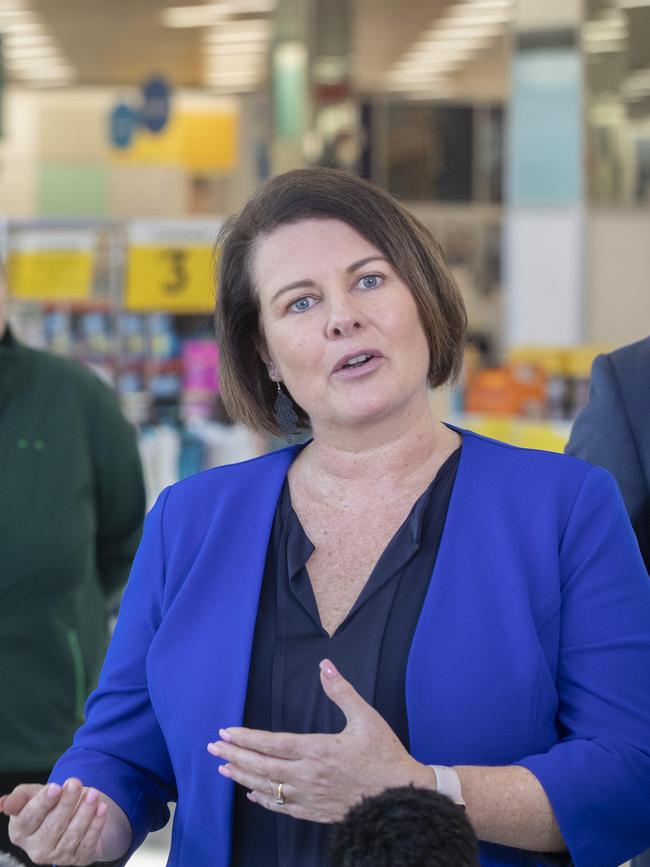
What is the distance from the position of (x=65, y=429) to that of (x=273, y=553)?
3.74 feet

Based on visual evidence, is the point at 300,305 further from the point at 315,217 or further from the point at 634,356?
the point at 634,356

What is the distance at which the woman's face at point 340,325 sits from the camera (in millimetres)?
1677

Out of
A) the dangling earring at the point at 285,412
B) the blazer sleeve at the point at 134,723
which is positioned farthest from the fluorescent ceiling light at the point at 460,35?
the blazer sleeve at the point at 134,723

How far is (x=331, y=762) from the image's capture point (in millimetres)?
1345

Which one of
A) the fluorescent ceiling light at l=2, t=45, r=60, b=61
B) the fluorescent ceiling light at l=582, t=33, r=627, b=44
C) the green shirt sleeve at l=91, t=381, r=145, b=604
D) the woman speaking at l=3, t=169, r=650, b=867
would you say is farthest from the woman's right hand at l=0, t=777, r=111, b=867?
the fluorescent ceiling light at l=2, t=45, r=60, b=61

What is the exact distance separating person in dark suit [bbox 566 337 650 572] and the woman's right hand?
923 millimetres

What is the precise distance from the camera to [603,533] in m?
1.57

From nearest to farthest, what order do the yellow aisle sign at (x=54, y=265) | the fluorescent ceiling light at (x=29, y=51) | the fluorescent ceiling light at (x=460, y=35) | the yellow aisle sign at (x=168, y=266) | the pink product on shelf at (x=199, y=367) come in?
the yellow aisle sign at (x=168, y=266) → the yellow aisle sign at (x=54, y=265) → the pink product on shelf at (x=199, y=367) → the fluorescent ceiling light at (x=460, y=35) → the fluorescent ceiling light at (x=29, y=51)

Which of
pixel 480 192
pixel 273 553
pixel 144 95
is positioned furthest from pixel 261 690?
pixel 480 192

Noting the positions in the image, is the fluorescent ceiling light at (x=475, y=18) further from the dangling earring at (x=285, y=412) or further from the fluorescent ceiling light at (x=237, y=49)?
the dangling earring at (x=285, y=412)

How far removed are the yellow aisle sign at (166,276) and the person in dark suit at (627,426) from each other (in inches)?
150

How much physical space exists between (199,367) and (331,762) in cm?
454

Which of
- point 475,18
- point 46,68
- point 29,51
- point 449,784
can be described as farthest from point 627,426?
point 46,68

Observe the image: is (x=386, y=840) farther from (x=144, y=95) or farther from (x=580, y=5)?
(x=144, y=95)
